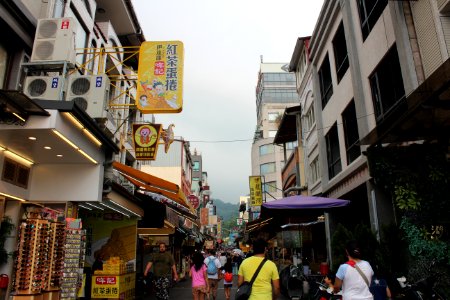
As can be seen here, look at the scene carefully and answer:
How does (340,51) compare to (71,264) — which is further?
(340,51)

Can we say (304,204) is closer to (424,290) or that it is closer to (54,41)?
(424,290)

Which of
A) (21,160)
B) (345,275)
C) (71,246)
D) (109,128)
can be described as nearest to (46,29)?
(21,160)

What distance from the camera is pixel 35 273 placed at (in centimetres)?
745

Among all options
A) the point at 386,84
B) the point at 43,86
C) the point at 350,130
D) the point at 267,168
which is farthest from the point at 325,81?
the point at 267,168

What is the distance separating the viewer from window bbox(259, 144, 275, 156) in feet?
203

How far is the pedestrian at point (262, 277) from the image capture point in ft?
17.0

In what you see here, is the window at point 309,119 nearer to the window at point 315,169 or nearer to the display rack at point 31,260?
the window at point 315,169

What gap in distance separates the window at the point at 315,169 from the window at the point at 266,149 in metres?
39.4

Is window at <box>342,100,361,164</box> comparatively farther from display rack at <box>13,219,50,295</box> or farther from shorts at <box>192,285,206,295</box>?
display rack at <box>13,219,50,295</box>

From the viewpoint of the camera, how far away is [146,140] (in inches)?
578

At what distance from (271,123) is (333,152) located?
47808 mm

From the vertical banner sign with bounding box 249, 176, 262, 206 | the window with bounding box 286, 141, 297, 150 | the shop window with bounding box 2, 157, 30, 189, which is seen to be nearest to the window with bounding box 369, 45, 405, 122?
the shop window with bounding box 2, 157, 30, 189

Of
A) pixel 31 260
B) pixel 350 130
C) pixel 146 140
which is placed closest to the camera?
pixel 31 260

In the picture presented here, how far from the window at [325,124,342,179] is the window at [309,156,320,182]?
274 cm
